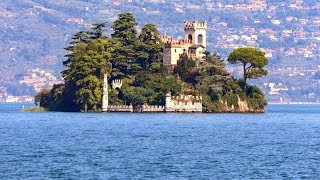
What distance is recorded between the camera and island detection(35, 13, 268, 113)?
124 meters

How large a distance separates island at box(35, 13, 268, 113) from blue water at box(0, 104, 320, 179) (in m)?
18.4

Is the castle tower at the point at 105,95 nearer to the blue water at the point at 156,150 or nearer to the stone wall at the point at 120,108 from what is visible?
the stone wall at the point at 120,108

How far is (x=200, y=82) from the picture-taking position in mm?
126750

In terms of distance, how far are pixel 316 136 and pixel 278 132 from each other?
5072mm

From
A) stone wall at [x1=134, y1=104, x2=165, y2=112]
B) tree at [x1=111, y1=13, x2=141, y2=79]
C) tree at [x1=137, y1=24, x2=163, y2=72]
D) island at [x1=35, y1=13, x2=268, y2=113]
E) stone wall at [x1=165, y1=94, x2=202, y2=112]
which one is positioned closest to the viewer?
stone wall at [x1=165, y1=94, x2=202, y2=112]

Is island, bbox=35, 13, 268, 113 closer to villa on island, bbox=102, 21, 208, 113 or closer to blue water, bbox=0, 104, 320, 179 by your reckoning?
villa on island, bbox=102, 21, 208, 113

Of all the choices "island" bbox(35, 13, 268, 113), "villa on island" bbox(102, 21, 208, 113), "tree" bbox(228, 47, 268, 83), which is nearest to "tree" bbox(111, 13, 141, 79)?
"island" bbox(35, 13, 268, 113)

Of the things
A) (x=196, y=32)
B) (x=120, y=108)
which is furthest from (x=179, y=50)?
(x=120, y=108)

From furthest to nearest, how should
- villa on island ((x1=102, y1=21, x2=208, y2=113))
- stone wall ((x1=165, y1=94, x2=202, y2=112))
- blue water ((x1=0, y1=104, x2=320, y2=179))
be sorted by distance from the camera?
villa on island ((x1=102, y1=21, x2=208, y2=113)) < stone wall ((x1=165, y1=94, x2=202, y2=112)) < blue water ((x1=0, y1=104, x2=320, y2=179))

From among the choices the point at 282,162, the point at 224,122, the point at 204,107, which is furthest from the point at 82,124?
the point at 282,162

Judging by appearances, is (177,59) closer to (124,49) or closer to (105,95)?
(124,49)

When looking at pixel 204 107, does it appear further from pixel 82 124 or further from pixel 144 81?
pixel 82 124

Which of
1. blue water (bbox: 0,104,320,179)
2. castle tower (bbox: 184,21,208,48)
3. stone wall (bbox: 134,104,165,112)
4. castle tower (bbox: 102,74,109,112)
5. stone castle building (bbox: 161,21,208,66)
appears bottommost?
blue water (bbox: 0,104,320,179)

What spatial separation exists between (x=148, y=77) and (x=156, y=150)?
190 ft
